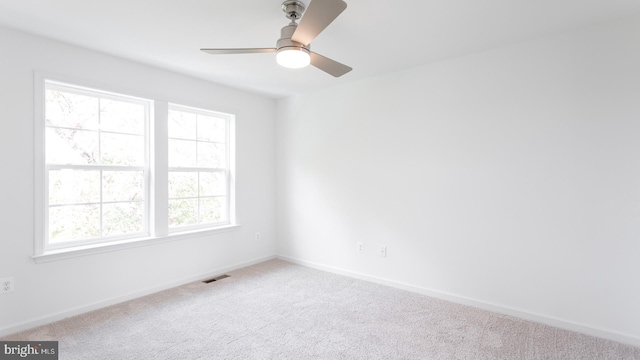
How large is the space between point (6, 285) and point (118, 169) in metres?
1.24

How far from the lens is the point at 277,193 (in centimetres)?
480

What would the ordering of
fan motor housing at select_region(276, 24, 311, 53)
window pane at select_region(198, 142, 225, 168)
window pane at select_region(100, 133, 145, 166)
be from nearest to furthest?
1. fan motor housing at select_region(276, 24, 311, 53)
2. window pane at select_region(100, 133, 145, 166)
3. window pane at select_region(198, 142, 225, 168)

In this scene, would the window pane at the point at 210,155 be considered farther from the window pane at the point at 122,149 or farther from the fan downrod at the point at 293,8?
the fan downrod at the point at 293,8

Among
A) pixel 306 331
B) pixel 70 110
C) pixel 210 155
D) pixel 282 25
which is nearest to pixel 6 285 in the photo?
pixel 70 110

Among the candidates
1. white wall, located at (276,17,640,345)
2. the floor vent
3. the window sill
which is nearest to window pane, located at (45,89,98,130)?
the window sill

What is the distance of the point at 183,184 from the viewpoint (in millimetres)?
3777

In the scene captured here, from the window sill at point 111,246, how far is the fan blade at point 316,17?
2.60 metres

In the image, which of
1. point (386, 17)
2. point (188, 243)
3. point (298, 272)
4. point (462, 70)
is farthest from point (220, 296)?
point (462, 70)

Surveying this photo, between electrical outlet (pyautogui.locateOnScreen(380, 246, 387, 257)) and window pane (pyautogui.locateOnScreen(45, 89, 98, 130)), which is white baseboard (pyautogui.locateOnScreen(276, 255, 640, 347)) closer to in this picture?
electrical outlet (pyautogui.locateOnScreen(380, 246, 387, 257))

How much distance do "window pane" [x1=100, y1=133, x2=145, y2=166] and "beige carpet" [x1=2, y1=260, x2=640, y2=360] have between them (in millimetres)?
1407

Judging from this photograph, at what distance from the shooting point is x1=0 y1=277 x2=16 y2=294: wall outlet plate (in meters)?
2.48

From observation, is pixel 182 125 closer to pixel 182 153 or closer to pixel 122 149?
pixel 182 153

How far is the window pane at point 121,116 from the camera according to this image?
3.14m

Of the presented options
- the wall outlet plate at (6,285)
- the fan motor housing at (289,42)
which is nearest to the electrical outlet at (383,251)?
the fan motor housing at (289,42)
